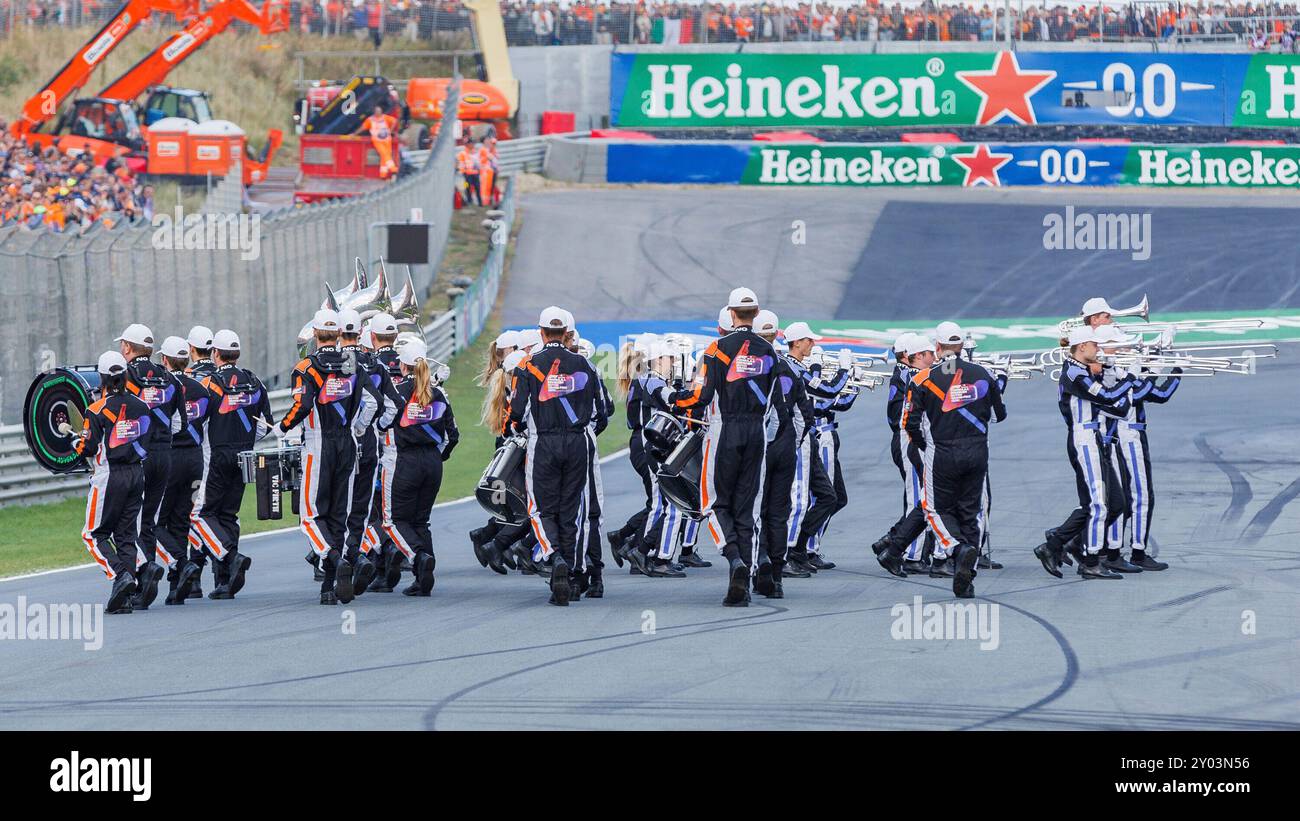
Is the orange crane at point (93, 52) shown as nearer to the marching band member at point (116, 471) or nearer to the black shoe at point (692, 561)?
the black shoe at point (692, 561)

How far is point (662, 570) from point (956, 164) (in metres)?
29.2

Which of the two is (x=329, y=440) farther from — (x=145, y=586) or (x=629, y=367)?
(x=629, y=367)

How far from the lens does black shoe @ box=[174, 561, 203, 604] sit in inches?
471

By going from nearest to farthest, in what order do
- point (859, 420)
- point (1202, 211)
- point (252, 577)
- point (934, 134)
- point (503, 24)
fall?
1. point (252, 577)
2. point (859, 420)
3. point (1202, 211)
4. point (934, 134)
5. point (503, 24)

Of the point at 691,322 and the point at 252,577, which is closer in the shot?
the point at 252,577

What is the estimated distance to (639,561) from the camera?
13.0 meters

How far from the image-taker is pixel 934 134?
4278 cm

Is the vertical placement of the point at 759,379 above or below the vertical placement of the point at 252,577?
above

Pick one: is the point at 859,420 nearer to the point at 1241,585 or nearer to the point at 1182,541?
the point at 1182,541

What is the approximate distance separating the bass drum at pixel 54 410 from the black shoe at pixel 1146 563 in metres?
7.14

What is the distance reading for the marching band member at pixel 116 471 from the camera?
11320 millimetres

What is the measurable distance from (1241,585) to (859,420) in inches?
443

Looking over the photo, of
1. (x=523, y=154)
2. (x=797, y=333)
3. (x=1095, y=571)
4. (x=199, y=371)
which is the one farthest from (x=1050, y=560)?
(x=523, y=154)
